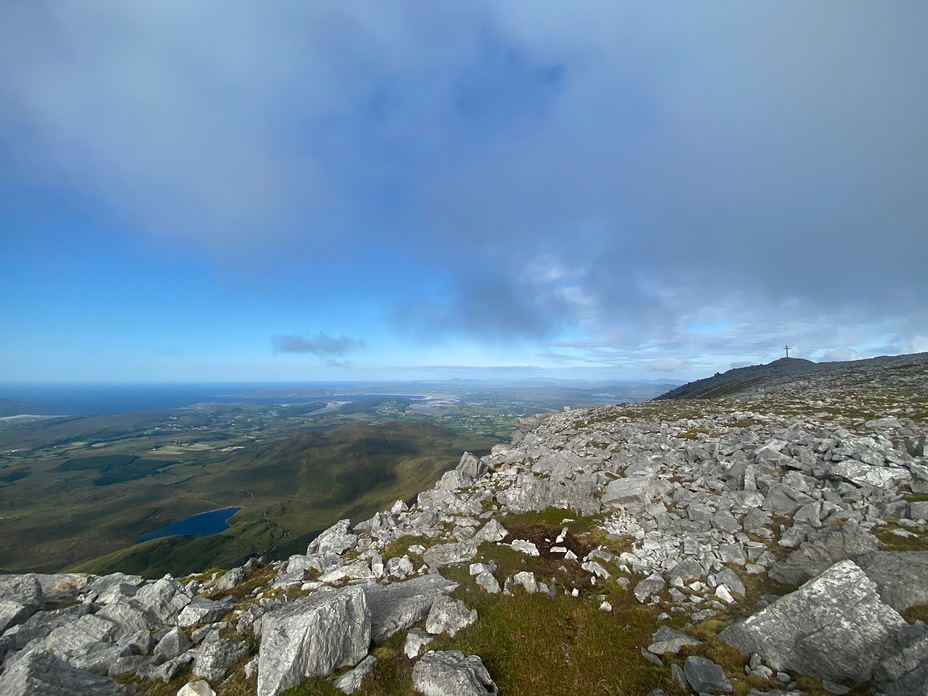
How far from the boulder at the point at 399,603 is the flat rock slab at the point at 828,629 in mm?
10257

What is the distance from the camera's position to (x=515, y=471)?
3155cm

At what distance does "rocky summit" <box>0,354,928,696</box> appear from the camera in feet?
35.0

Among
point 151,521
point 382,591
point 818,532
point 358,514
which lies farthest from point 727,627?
point 151,521

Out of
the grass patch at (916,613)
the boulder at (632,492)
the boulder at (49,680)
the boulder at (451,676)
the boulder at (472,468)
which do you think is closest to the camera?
the grass patch at (916,613)

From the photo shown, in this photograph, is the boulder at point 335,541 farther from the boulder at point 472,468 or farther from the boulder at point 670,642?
the boulder at point 670,642

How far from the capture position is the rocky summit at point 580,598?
35.0 ft

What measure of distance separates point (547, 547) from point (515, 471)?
38.2 ft

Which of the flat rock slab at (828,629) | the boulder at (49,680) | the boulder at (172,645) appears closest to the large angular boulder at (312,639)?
the boulder at (172,645)

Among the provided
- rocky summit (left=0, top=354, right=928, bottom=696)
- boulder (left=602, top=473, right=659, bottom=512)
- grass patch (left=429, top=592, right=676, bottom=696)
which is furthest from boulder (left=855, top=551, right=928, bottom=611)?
boulder (left=602, top=473, right=659, bottom=512)

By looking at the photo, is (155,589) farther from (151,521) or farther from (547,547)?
(151,521)

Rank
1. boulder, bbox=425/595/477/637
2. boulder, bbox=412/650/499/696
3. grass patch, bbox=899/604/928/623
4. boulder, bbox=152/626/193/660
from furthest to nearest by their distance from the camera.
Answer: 1. boulder, bbox=425/595/477/637
2. boulder, bbox=152/626/193/660
3. boulder, bbox=412/650/499/696
4. grass patch, bbox=899/604/928/623

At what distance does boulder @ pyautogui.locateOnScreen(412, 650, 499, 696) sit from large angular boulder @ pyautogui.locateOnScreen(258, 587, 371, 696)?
2.34m

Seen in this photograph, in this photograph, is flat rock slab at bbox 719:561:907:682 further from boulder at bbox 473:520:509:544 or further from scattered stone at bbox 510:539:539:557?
boulder at bbox 473:520:509:544

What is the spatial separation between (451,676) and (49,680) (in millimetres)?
12092
